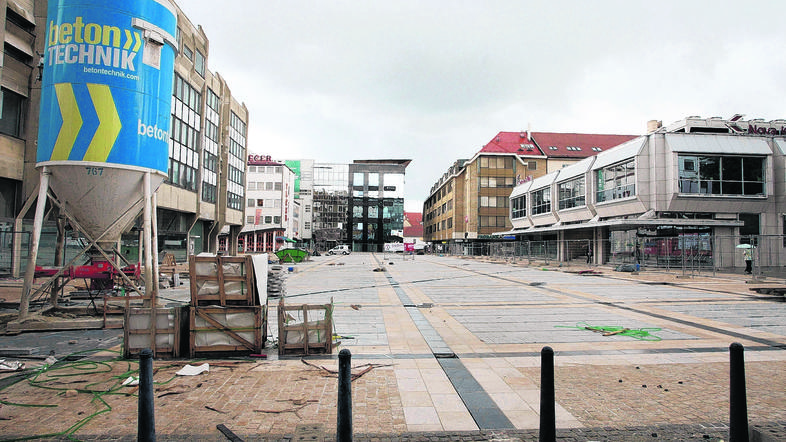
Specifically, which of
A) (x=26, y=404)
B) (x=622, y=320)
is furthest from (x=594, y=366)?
(x=26, y=404)

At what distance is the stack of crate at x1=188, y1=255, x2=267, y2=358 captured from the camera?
6.87 meters

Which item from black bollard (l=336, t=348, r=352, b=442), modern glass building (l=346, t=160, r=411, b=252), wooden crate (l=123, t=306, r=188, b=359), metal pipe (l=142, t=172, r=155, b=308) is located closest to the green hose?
black bollard (l=336, t=348, r=352, b=442)

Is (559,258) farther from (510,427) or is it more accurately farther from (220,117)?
(510,427)

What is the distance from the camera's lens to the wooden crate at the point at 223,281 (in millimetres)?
6895

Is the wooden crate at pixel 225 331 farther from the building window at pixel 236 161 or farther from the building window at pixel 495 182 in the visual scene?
the building window at pixel 495 182

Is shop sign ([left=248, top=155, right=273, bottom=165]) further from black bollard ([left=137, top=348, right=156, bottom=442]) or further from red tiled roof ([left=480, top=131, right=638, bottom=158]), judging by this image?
black bollard ([left=137, top=348, right=156, bottom=442])

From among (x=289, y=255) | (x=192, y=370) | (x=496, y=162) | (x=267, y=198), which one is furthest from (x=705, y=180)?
(x=267, y=198)

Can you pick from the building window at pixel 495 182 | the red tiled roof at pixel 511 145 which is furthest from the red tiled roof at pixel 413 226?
the building window at pixel 495 182

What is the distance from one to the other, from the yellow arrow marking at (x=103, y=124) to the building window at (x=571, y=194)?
1513 inches

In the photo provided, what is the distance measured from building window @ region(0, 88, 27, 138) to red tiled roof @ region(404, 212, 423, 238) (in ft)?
432

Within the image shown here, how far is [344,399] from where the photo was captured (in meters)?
3.54

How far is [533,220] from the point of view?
51.8 metres

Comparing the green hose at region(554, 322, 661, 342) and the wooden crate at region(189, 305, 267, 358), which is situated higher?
the wooden crate at region(189, 305, 267, 358)

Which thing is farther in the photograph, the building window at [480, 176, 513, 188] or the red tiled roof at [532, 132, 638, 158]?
the red tiled roof at [532, 132, 638, 158]
